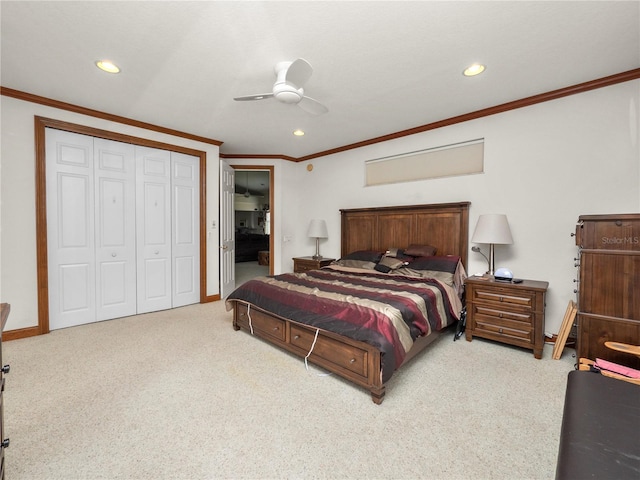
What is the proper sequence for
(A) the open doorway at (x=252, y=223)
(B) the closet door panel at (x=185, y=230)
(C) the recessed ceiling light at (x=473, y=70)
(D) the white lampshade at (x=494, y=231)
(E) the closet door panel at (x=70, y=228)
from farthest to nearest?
(A) the open doorway at (x=252, y=223) → (B) the closet door panel at (x=185, y=230) → (E) the closet door panel at (x=70, y=228) → (D) the white lampshade at (x=494, y=231) → (C) the recessed ceiling light at (x=473, y=70)

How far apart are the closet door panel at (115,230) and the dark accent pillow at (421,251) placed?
3.73 meters

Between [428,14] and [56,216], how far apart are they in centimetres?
420

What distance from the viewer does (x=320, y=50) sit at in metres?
2.21

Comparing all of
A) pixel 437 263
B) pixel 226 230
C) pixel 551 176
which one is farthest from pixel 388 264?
pixel 226 230

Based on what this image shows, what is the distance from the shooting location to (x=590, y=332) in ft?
7.31

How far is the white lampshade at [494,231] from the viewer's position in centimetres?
292

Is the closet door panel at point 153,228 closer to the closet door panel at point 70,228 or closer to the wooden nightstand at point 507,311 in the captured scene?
the closet door panel at point 70,228

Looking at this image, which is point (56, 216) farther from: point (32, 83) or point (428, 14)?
point (428, 14)

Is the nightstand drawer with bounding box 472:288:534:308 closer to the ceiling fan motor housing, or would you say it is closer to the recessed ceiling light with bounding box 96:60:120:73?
the ceiling fan motor housing

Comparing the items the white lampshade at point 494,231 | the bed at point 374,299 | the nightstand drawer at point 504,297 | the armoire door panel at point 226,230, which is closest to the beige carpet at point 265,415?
the bed at point 374,299

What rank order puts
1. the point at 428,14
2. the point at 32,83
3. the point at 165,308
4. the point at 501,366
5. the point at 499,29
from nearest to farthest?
the point at 428,14, the point at 499,29, the point at 501,366, the point at 32,83, the point at 165,308

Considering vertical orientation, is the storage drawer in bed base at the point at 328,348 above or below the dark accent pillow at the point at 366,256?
below

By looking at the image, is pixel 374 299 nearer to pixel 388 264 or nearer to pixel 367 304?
pixel 367 304

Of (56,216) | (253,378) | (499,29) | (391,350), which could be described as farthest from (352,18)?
(56,216)
